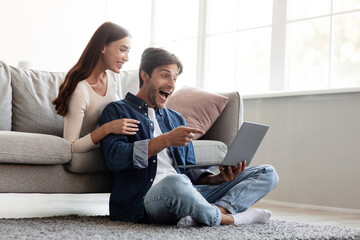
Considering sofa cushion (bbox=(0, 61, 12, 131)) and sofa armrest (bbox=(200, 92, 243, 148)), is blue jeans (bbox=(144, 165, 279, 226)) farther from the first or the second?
sofa cushion (bbox=(0, 61, 12, 131))

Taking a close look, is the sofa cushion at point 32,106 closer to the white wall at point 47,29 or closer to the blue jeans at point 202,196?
the blue jeans at point 202,196

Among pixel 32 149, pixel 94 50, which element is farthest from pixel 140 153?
pixel 94 50

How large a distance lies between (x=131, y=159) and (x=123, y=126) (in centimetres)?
14

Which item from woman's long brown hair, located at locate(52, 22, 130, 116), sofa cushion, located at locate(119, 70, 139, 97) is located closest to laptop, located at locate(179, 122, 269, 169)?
woman's long brown hair, located at locate(52, 22, 130, 116)

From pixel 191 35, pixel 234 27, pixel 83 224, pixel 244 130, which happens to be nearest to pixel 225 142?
pixel 244 130

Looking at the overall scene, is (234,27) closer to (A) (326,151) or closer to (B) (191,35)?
(B) (191,35)

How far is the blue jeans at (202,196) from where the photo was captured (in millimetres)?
1992

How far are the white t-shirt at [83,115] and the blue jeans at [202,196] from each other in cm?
47

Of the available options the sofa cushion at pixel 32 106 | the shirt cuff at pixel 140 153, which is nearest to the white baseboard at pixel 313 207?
the sofa cushion at pixel 32 106

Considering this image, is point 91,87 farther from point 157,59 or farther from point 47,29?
point 47,29

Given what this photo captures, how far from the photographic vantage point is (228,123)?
123 inches

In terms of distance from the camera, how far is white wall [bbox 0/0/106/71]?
510cm

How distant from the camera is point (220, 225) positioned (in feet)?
7.09

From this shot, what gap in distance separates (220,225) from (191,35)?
3.25 metres
